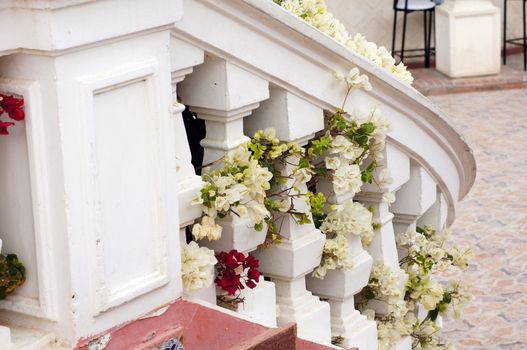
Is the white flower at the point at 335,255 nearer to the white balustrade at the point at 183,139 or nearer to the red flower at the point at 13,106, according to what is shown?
the white balustrade at the point at 183,139

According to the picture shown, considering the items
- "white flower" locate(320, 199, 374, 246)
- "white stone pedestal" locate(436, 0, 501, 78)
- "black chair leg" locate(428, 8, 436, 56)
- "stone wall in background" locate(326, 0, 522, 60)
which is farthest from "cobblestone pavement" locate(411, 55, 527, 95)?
"white flower" locate(320, 199, 374, 246)

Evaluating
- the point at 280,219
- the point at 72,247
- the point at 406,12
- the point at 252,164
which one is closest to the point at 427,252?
the point at 280,219

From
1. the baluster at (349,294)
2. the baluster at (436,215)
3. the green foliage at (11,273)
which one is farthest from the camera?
the baluster at (436,215)

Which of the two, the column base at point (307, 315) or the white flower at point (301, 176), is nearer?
the white flower at point (301, 176)

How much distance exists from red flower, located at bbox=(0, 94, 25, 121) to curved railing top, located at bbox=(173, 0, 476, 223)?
1.46ft

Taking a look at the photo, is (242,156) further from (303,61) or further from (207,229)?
(303,61)

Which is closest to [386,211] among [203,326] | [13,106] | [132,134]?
[203,326]

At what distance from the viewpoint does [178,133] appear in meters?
2.61

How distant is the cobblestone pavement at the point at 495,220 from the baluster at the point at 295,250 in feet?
7.39

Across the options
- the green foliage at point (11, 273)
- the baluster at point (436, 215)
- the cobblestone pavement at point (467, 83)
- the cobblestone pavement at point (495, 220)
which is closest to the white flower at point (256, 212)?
the green foliage at point (11, 273)

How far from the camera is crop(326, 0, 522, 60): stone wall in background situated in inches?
457

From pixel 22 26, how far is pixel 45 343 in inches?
23.1

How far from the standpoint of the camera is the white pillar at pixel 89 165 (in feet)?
6.95

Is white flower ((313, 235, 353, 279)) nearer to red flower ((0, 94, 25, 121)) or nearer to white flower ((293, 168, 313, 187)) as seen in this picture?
white flower ((293, 168, 313, 187))
